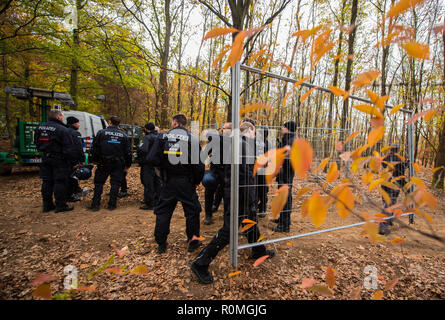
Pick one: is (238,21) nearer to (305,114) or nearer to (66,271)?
(305,114)

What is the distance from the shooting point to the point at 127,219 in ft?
13.6

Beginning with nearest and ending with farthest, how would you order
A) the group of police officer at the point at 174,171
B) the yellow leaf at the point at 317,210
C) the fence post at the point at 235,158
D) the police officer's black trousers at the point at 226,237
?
the yellow leaf at the point at 317,210, the fence post at the point at 235,158, the police officer's black trousers at the point at 226,237, the group of police officer at the point at 174,171

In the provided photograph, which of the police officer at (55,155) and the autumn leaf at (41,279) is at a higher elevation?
the police officer at (55,155)

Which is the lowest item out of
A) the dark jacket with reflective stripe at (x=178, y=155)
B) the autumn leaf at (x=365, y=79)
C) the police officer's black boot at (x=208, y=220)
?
the police officer's black boot at (x=208, y=220)

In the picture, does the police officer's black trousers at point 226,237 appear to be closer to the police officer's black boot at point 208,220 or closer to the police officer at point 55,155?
the police officer's black boot at point 208,220

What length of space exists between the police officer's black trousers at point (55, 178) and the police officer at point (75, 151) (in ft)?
0.84

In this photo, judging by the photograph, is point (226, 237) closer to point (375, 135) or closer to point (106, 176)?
point (375, 135)

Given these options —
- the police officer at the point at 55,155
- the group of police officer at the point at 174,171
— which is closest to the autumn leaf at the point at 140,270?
the group of police officer at the point at 174,171

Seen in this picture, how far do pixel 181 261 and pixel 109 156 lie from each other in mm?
3085

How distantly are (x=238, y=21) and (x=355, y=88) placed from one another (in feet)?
13.4

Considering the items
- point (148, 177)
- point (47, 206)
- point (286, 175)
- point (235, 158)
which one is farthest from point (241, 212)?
point (47, 206)

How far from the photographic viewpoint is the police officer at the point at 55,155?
4.20 metres

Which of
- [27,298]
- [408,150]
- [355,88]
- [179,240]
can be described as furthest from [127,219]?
[408,150]

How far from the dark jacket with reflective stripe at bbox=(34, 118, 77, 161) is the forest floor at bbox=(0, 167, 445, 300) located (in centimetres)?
137
